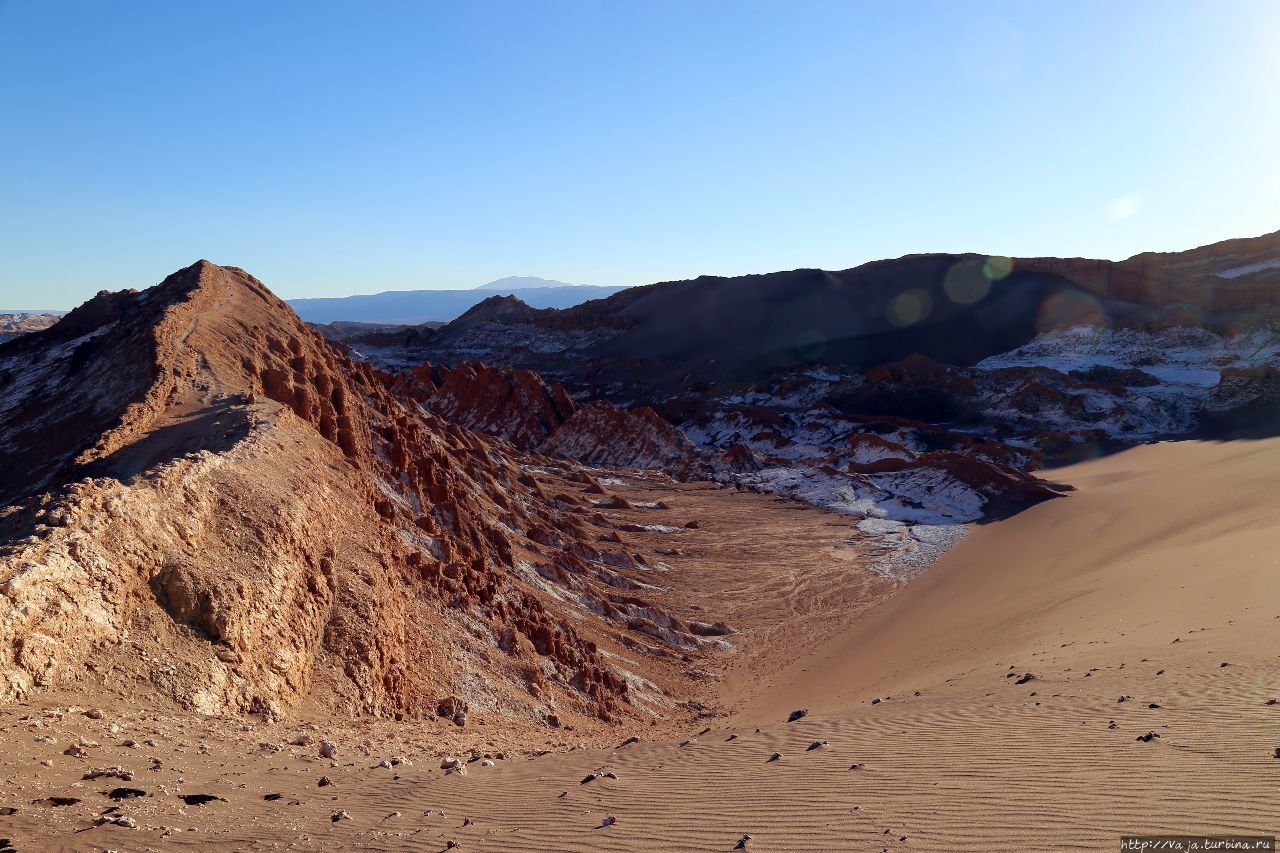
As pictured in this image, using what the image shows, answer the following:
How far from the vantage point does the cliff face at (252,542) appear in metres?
7.44

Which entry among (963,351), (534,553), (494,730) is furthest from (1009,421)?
(494,730)

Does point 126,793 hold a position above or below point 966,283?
below

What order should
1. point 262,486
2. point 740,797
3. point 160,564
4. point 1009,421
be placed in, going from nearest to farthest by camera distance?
point 740,797 → point 160,564 → point 262,486 → point 1009,421

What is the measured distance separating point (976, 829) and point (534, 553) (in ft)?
45.3

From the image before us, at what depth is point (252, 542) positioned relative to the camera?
9.18 meters

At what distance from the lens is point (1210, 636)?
10.6m

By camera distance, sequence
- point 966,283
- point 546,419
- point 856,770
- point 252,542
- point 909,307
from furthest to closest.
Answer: point 966,283 < point 909,307 < point 546,419 < point 252,542 < point 856,770

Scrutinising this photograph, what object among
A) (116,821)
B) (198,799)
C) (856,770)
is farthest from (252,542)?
(856,770)

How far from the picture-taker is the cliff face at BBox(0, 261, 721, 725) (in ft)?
24.4

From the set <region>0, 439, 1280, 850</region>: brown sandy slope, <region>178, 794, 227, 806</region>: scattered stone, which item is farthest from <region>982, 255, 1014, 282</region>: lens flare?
<region>178, 794, 227, 806</region>: scattered stone

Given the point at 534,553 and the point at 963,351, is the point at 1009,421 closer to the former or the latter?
the point at 963,351

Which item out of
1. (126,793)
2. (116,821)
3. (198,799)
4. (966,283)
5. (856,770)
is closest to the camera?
(116,821)

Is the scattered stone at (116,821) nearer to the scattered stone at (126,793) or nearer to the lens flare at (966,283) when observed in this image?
the scattered stone at (126,793)

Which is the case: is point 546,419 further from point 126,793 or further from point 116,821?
point 116,821
